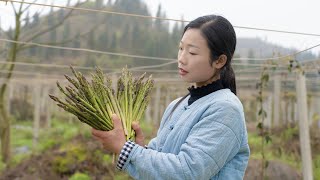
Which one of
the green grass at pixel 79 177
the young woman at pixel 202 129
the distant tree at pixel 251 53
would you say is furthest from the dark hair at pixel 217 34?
the distant tree at pixel 251 53

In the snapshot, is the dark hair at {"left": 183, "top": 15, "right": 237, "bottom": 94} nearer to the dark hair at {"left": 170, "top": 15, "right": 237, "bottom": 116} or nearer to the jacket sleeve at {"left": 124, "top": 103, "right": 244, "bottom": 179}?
the dark hair at {"left": 170, "top": 15, "right": 237, "bottom": 116}

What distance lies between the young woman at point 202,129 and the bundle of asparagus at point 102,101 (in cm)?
8

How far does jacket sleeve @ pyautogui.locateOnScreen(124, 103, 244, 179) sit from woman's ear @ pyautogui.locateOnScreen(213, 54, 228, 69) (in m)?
0.17

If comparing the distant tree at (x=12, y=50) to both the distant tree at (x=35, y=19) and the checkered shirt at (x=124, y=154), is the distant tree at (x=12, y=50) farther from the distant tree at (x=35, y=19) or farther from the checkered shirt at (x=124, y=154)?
the checkered shirt at (x=124, y=154)

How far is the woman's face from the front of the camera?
5.11ft

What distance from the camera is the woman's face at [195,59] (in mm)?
1559

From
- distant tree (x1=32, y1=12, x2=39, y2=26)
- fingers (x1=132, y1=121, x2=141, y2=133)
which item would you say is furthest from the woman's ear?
distant tree (x1=32, y1=12, x2=39, y2=26)

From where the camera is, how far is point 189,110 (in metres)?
1.62

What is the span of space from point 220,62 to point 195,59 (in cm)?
10

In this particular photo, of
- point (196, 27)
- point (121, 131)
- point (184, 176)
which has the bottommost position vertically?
point (184, 176)

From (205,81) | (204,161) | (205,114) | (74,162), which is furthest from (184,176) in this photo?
(74,162)

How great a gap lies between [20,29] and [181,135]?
599cm

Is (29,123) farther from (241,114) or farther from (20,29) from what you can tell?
(241,114)

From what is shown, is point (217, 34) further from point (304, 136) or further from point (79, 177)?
point (79, 177)
